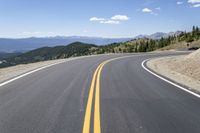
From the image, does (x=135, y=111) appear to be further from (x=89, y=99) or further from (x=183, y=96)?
(x=183, y=96)

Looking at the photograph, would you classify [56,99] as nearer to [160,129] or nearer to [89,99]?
[89,99]

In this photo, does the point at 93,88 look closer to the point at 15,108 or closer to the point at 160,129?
the point at 15,108

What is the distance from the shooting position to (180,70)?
2209cm

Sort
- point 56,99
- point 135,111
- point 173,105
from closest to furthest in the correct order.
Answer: point 135,111 → point 173,105 → point 56,99

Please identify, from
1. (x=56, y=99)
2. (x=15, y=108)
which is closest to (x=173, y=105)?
(x=56, y=99)

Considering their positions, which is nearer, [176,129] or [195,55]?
[176,129]

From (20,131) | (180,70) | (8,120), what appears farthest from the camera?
(180,70)

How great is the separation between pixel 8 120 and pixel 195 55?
65.6 ft

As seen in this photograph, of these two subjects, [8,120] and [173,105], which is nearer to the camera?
[8,120]

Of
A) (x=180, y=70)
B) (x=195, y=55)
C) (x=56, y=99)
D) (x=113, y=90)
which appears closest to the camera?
(x=56, y=99)

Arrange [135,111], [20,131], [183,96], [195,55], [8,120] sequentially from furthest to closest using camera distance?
[195,55], [183,96], [135,111], [8,120], [20,131]

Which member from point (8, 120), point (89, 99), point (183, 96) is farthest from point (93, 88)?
point (8, 120)

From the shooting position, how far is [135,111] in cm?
826

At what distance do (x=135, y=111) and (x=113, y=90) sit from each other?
12.2ft
